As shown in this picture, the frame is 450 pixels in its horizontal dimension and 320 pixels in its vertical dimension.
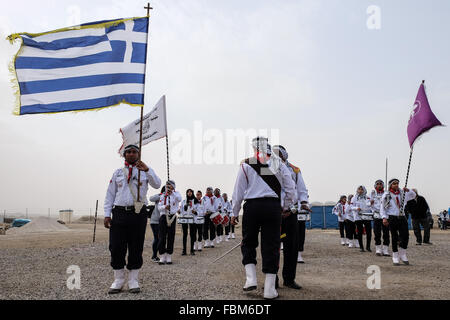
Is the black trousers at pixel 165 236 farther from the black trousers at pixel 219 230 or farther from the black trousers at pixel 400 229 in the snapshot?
the black trousers at pixel 219 230

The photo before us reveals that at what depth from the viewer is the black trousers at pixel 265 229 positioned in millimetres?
5227

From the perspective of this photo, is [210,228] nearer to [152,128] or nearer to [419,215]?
[152,128]

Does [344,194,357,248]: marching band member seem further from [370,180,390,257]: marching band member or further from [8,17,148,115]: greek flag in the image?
[8,17,148,115]: greek flag

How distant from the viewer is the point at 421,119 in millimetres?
8516

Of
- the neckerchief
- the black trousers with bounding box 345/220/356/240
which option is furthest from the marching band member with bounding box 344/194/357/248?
the neckerchief

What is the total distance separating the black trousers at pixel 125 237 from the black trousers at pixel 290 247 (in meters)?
2.39

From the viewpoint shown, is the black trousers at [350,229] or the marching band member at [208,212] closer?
the black trousers at [350,229]

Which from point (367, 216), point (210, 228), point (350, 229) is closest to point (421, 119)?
point (367, 216)

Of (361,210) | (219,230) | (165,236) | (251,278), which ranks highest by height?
(361,210)

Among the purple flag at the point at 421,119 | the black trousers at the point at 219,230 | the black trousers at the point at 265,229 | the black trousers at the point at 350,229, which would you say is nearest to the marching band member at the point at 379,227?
the black trousers at the point at 350,229

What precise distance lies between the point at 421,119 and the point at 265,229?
541cm

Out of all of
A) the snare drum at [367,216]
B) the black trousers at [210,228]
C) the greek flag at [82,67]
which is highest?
the greek flag at [82,67]

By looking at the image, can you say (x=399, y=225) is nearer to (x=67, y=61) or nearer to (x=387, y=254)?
(x=387, y=254)

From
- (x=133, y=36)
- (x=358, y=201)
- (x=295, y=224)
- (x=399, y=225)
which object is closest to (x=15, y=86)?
(x=133, y=36)
